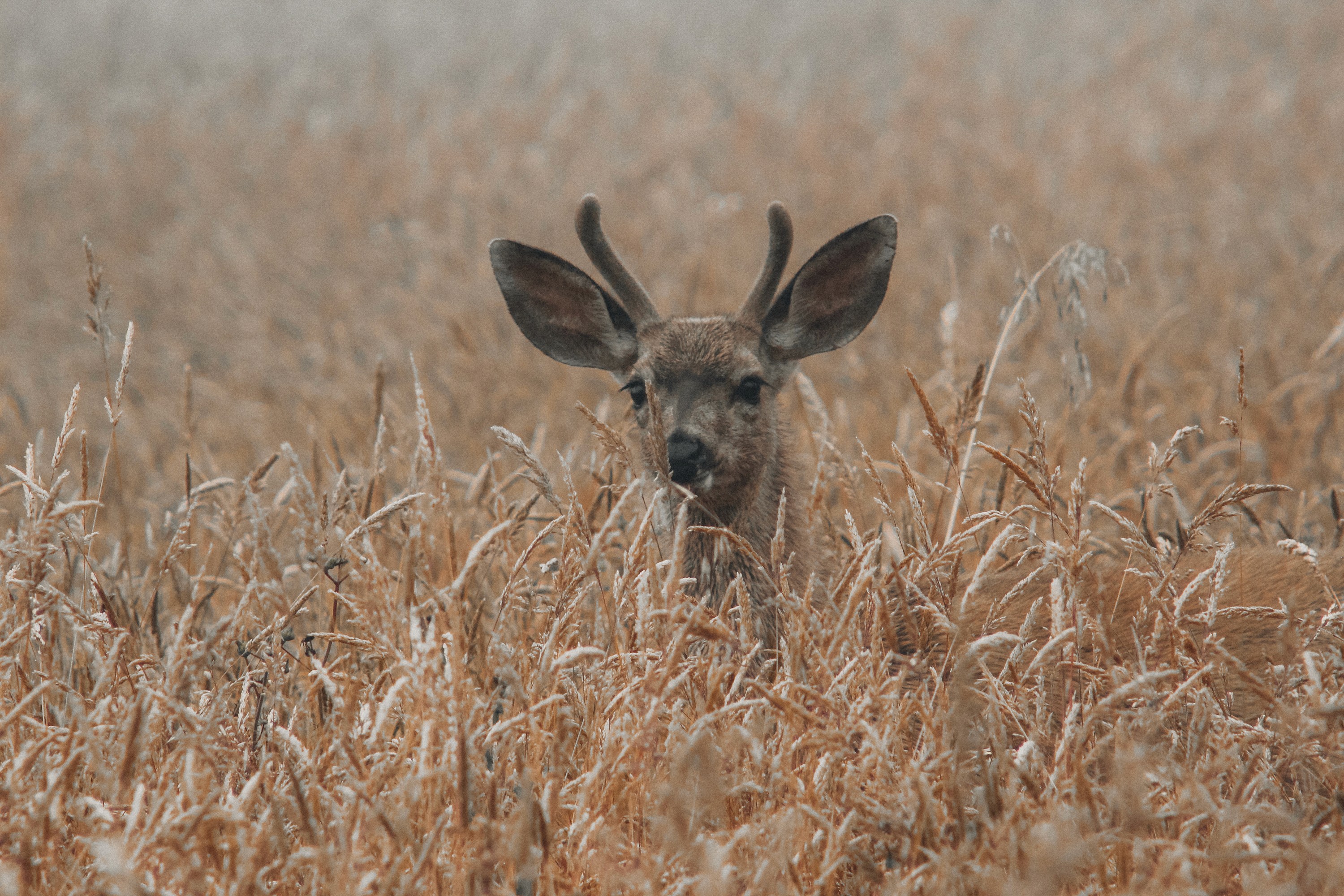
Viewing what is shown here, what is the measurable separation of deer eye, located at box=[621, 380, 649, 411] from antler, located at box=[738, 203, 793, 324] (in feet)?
1.42

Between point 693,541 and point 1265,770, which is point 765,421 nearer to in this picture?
point 693,541

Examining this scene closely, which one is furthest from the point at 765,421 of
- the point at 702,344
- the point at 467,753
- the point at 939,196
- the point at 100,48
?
the point at 100,48

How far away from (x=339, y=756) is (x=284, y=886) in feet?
0.87

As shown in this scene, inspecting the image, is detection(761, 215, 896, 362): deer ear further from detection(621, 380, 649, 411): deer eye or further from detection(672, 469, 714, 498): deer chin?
detection(672, 469, 714, 498): deer chin


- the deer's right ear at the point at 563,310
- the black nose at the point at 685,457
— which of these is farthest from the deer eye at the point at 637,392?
the black nose at the point at 685,457

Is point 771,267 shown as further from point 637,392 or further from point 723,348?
point 637,392

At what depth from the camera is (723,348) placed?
4090mm

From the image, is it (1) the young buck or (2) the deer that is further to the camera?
(1) the young buck

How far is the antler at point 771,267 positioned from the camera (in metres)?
4.01

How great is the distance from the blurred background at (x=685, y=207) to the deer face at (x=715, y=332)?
1.30ft

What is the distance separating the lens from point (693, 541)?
12.5 ft

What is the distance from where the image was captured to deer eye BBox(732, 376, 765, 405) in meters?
4.06

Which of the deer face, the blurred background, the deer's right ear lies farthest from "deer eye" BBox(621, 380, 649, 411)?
the blurred background

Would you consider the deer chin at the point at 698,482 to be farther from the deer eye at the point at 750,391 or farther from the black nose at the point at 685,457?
the deer eye at the point at 750,391
